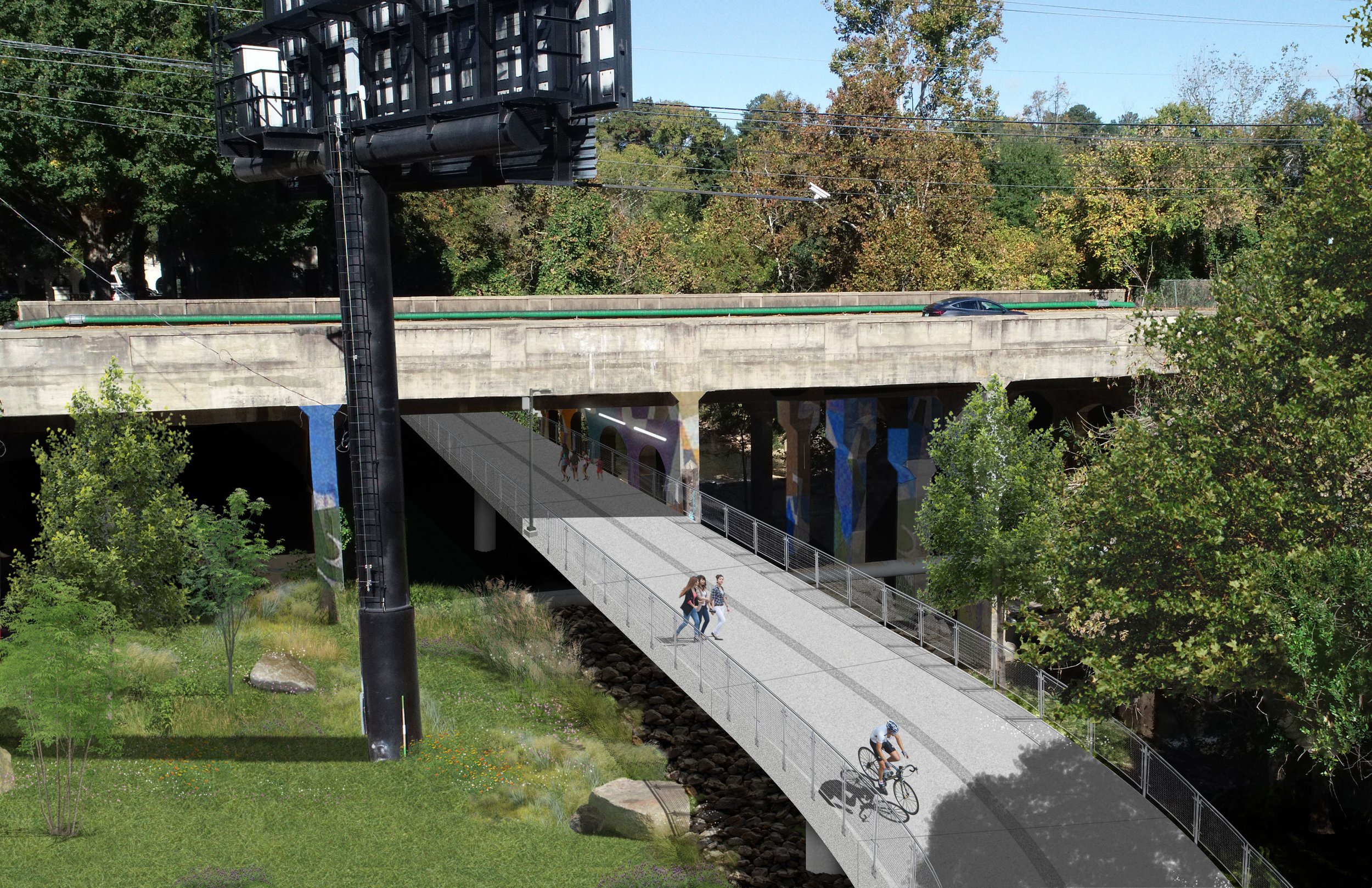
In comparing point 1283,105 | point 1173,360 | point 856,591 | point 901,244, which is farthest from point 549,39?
point 1283,105

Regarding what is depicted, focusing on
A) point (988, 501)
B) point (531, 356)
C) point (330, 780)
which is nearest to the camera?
point (330, 780)

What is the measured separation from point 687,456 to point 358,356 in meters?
12.1

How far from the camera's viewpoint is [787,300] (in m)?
47.1

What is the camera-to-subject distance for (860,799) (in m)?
16.9

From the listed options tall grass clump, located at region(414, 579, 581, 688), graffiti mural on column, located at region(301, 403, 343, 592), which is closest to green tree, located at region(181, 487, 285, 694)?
graffiti mural on column, located at region(301, 403, 343, 592)

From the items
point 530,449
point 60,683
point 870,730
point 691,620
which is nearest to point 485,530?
point 530,449

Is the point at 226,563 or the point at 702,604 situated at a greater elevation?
the point at 702,604

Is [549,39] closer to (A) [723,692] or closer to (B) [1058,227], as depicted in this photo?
(A) [723,692]

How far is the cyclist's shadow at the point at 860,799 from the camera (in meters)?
16.7

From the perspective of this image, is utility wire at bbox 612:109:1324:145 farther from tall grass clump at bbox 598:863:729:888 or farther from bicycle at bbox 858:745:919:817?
bicycle at bbox 858:745:919:817

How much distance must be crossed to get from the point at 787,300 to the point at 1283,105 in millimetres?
35333

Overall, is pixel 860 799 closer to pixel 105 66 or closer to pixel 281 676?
pixel 281 676

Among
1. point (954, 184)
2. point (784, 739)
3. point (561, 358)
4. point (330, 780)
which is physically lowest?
point (330, 780)

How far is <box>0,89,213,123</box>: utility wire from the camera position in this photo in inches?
1683
